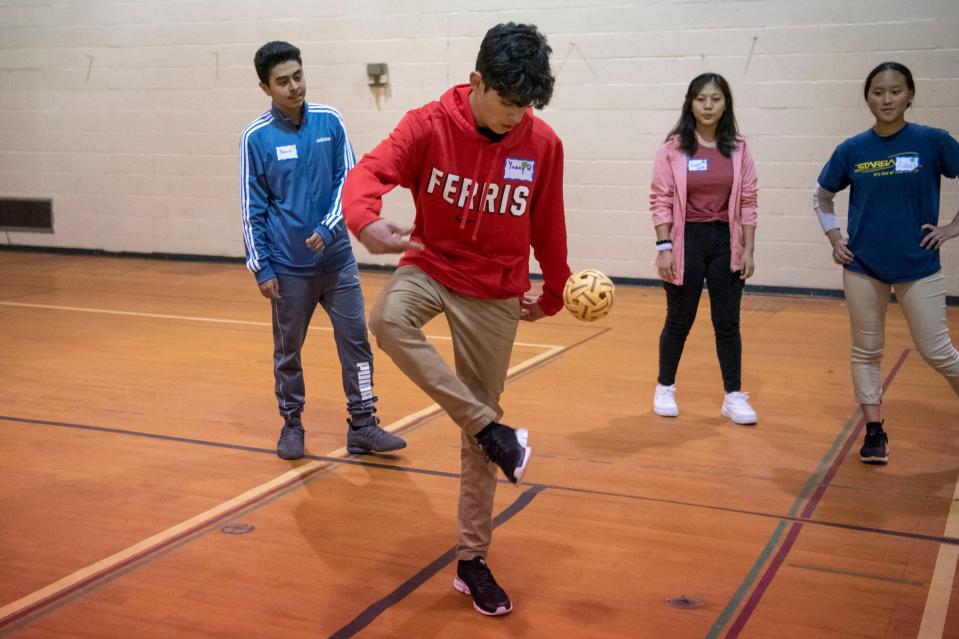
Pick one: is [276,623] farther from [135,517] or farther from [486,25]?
[486,25]

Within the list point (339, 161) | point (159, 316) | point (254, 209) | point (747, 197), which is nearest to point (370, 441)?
point (254, 209)

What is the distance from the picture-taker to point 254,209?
4.36m

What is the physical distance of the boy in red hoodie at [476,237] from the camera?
2.66 metres

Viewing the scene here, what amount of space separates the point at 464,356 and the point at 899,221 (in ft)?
6.82

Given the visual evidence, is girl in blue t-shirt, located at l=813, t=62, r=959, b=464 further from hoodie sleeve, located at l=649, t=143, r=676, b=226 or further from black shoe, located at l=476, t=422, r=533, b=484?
black shoe, located at l=476, t=422, r=533, b=484

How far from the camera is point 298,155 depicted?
4.32m

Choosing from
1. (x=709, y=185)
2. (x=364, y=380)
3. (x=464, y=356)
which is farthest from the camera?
(x=709, y=185)

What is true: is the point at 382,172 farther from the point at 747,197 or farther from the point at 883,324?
the point at 747,197

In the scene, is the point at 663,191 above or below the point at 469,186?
below

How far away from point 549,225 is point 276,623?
54.6 inches

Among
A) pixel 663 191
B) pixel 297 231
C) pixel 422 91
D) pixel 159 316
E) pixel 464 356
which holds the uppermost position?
pixel 422 91

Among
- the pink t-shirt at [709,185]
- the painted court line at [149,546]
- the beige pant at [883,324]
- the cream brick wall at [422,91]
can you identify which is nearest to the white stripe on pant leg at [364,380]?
the painted court line at [149,546]

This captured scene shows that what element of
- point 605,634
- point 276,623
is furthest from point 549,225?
point 276,623

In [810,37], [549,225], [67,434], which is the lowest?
[67,434]
